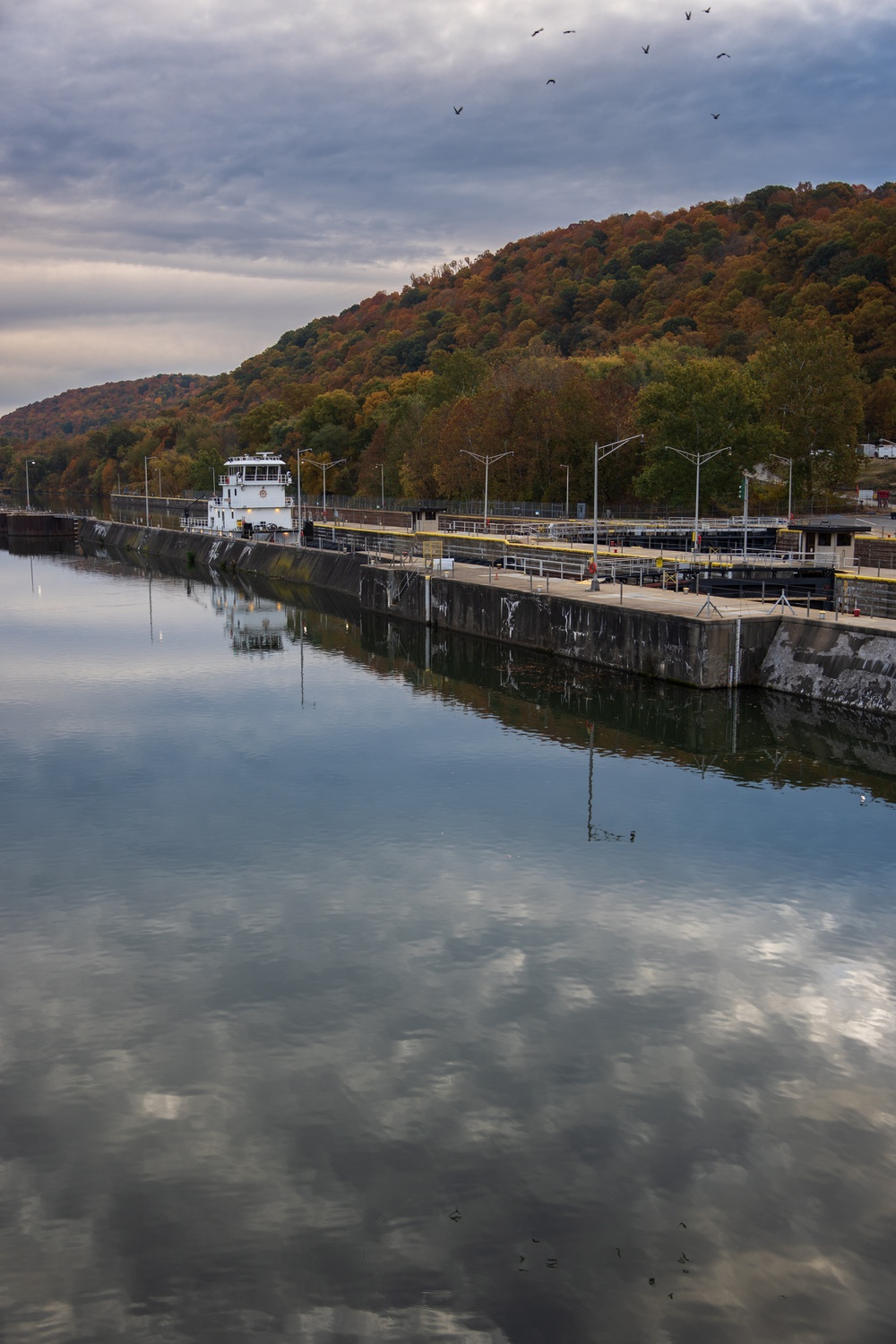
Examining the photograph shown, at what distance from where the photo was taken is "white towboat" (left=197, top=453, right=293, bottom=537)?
107812mm

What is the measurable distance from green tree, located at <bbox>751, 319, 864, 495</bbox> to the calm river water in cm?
6531

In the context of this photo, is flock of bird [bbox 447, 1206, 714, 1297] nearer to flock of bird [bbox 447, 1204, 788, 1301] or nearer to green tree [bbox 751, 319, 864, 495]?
flock of bird [bbox 447, 1204, 788, 1301]

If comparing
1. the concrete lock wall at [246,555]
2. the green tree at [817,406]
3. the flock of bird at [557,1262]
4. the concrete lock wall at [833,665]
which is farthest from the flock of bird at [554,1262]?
the green tree at [817,406]

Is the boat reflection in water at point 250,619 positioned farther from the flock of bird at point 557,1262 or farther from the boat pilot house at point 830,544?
the flock of bird at point 557,1262

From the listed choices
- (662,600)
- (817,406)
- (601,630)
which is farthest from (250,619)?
(817,406)

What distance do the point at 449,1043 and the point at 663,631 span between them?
96.3 ft

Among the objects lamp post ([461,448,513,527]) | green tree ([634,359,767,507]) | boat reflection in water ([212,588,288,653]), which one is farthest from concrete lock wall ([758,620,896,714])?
green tree ([634,359,767,507])

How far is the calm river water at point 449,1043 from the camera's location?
1294 cm

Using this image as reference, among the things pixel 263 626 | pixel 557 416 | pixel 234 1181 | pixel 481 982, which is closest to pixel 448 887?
pixel 481 982

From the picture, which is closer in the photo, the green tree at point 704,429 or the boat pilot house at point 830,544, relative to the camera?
the boat pilot house at point 830,544

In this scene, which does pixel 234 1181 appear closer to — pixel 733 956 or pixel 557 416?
pixel 733 956

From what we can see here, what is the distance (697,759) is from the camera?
3534cm

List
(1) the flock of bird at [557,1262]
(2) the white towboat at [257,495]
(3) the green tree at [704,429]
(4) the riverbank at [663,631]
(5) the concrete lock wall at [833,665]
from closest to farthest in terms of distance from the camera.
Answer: (1) the flock of bird at [557,1262] < (5) the concrete lock wall at [833,665] < (4) the riverbank at [663,631] < (3) the green tree at [704,429] < (2) the white towboat at [257,495]

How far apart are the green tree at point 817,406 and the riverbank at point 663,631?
41445mm
